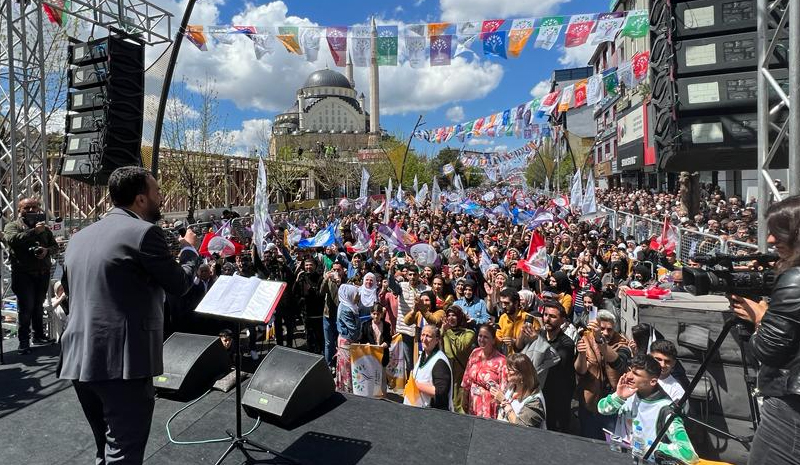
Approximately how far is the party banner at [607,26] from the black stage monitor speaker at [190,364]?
12.2m

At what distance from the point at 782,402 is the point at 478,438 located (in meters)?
1.96

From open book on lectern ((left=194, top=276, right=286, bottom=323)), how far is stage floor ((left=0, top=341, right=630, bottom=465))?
40.6 inches

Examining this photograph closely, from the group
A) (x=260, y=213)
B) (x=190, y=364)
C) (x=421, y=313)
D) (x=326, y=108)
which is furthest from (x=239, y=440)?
(x=326, y=108)

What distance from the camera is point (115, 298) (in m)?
2.37

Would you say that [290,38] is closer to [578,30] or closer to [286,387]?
[578,30]

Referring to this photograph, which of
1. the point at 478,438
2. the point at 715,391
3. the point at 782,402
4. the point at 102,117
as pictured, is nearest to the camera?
the point at 782,402

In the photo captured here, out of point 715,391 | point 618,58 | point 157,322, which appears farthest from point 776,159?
point 618,58

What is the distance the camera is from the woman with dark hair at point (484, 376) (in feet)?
13.7

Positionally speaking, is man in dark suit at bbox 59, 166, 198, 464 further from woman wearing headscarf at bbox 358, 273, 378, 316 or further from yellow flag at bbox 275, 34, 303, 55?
yellow flag at bbox 275, 34, 303, 55

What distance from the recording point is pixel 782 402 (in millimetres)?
2074

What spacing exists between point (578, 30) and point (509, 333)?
1009 cm

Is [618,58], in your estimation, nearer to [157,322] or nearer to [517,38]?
[517,38]

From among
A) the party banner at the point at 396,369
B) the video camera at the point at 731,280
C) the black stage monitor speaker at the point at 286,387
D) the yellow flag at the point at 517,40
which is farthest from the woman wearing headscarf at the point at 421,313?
the yellow flag at the point at 517,40

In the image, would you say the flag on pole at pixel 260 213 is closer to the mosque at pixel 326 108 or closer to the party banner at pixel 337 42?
the party banner at pixel 337 42
